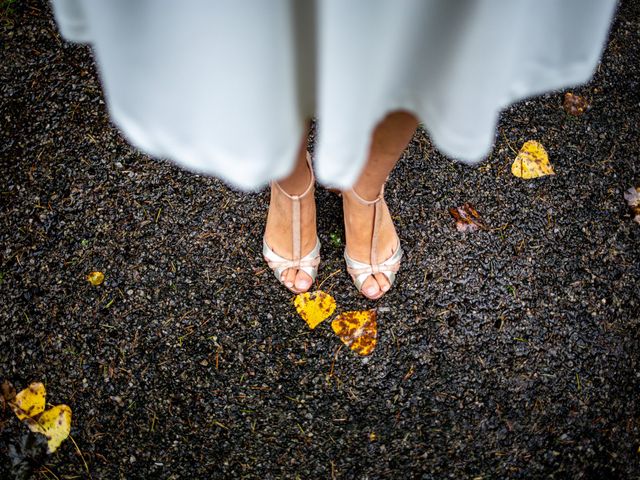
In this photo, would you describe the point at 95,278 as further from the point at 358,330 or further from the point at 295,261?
the point at 358,330

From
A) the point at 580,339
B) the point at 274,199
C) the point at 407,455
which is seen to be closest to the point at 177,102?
the point at 274,199

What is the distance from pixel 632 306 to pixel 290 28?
1681mm

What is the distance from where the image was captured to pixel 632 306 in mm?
1771

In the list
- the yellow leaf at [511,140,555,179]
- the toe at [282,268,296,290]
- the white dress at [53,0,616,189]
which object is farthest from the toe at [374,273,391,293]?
the white dress at [53,0,616,189]

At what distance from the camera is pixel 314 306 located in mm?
1758

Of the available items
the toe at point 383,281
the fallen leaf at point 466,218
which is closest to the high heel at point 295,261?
the toe at point 383,281

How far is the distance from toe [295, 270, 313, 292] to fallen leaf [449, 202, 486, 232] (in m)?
0.61

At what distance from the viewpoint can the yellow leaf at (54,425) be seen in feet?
5.14

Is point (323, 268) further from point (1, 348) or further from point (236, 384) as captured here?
point (1, 348)

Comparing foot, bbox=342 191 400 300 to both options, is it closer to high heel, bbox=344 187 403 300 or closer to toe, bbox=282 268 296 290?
high heel, bbox=344 187 403 300

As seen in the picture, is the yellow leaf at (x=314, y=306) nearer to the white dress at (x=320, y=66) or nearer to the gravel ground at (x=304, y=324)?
the gravel ground at (x=304, y=324)

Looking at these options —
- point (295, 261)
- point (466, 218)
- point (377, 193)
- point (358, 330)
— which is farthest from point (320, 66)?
point (466, 218)

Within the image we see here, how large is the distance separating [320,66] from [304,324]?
116cm

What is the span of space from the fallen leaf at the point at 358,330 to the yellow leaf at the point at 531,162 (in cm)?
84
